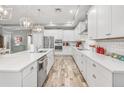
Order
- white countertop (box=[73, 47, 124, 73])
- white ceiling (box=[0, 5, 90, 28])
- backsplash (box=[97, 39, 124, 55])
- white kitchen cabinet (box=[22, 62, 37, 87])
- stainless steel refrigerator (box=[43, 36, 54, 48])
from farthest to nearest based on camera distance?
1. stainless steel refrigerator (box=[43, 36, 54, 48])
2. white ceiling (box=[0, 5, 90, 28])
3. backsplash (box=[97, 39, 124, 55])
4. white kitchen cabinet (box=[22, 62, 37, 87])
5. white countertop (box=[73, 47, 124, 73])

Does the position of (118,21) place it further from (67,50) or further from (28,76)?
(67,50)

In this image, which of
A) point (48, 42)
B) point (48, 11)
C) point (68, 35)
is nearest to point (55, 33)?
Result: point (48, 42)

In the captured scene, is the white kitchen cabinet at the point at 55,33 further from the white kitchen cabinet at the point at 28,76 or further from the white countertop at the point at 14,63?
the white kitchen cabinet at the point at 28,76

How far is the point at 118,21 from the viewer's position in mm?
2047

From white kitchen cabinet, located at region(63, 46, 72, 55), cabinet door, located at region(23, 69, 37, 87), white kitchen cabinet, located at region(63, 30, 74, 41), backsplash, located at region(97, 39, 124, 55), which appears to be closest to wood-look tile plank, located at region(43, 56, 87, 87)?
backsplash, located at region(97, 39, 124, 55)

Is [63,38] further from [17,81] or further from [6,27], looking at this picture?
[17,81]

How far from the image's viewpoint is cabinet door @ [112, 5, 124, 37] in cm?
192

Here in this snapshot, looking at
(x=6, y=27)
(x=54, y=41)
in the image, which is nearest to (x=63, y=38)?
(x=54, y=41)

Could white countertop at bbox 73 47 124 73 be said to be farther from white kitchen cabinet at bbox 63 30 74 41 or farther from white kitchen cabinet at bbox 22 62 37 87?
white kitchen cabinet at bbox 63 30 74 41

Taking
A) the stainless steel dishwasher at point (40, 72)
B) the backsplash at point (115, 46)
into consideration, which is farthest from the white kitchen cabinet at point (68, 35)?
the stainless steel dishwasher at point (40, 72)

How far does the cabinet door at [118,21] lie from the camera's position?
1919 millimetres
